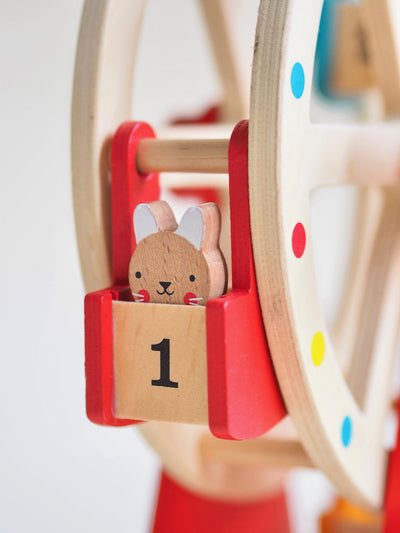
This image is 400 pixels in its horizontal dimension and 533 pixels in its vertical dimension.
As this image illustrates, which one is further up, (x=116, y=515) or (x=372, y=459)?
(x=372, y=459)

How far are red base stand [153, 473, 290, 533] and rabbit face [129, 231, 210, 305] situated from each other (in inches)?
12.3

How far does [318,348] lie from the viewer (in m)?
0.44

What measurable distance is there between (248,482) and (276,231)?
35 centimetres

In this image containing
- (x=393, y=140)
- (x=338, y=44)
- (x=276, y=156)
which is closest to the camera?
(x=276, y=156)

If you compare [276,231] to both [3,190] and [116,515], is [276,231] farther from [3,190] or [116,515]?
[116,515]

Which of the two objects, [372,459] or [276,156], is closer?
[276,156]

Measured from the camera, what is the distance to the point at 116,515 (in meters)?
0.87

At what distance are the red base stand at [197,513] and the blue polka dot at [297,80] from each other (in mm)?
399

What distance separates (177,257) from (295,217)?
66mm

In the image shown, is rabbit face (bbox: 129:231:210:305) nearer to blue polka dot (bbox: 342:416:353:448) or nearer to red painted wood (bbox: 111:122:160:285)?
red painted wood (bbox: 111:122:160:285)

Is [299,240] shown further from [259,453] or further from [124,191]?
[259,453]

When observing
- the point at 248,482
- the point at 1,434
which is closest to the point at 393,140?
the point at 248,482

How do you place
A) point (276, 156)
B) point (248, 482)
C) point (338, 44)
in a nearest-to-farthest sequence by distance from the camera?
1. point (276, 156)
2. point (248, 482)
3. point (338, 44)

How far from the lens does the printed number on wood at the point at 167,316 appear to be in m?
0.40
